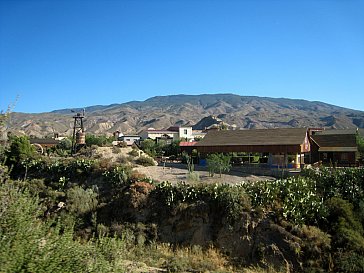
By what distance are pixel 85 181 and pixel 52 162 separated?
5.64 m

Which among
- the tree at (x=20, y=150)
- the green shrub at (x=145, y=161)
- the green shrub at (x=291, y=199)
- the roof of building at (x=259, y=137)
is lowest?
the green shrub at (x=291, y=199)

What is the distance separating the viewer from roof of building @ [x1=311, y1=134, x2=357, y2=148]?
34594 millimetres

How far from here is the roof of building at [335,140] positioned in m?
34.6

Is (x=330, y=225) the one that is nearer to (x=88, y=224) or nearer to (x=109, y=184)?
(x=88, y=224)

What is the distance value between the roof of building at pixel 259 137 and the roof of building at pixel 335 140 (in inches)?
270

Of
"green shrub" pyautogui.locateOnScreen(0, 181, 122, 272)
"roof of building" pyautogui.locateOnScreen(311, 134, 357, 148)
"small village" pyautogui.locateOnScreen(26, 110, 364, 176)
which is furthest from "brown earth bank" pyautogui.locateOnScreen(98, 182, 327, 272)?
"roof of building" pyautogui.locateOnScreen(311, 134, 357, 148)

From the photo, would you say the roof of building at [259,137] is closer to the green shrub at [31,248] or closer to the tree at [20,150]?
the tree at [20,150]

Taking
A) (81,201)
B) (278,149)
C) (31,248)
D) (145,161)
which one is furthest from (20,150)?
(31,248)

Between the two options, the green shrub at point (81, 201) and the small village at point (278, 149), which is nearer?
the green shrub at point (81, 201)

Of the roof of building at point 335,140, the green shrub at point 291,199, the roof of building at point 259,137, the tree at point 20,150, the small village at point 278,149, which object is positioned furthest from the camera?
the roof of building at point 335,140

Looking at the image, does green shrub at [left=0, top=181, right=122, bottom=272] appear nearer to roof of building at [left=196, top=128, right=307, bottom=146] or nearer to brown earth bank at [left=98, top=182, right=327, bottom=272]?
brown earth bank at [left=98, top=182, right=327, bottom=272]

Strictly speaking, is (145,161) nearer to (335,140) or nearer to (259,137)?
(259,137)

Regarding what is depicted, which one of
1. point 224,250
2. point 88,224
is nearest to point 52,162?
point 88,224

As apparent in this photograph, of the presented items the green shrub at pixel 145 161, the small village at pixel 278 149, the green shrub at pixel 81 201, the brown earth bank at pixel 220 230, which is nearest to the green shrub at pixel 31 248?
the brown earth bank at pixel 220 230
